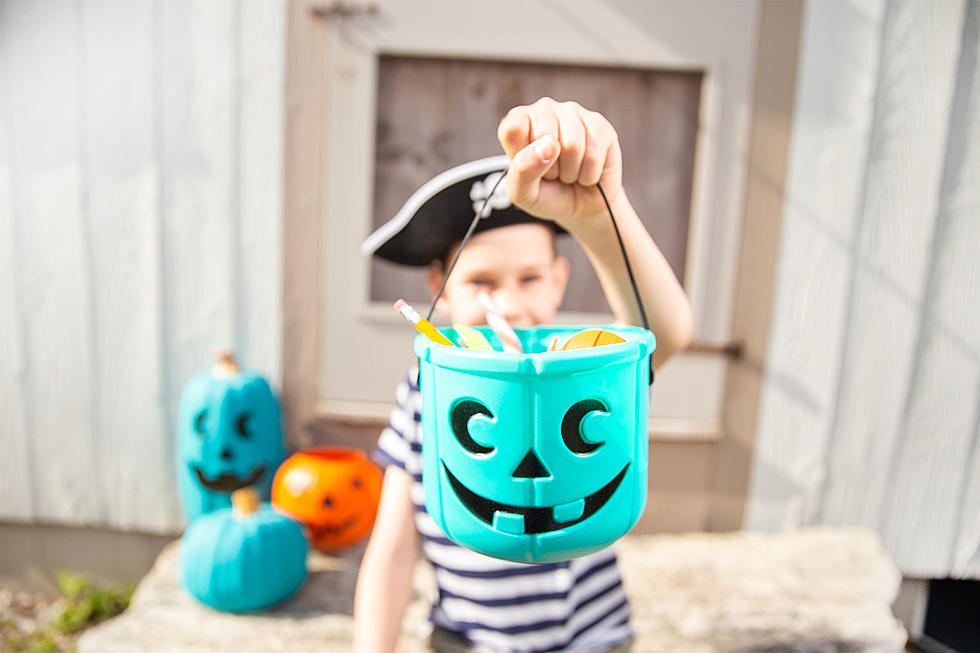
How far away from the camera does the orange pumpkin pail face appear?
84.4 inches

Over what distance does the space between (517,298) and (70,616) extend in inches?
86.9

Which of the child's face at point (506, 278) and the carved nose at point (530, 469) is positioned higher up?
the child's face at point (506, 278)

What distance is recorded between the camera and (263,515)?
1.98m

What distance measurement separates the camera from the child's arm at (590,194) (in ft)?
2.01

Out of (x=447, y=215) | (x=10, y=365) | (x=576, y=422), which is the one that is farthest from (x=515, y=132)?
(x=10, y=365)

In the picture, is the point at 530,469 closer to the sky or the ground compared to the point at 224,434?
closer to the sky

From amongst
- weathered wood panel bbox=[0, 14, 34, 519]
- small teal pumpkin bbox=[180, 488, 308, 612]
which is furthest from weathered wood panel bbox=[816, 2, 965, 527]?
weathered wood panel bbox=[0, 14, 34, 519]

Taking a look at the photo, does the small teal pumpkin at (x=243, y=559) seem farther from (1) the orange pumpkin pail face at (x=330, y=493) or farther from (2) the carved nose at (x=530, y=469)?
(2) the carved nose at (x=530, y=469)

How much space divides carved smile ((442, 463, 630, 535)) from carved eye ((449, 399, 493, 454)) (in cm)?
3

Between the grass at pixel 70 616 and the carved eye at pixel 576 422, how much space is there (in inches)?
87.3

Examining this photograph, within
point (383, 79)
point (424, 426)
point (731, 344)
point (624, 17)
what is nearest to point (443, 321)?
point (383, 79)

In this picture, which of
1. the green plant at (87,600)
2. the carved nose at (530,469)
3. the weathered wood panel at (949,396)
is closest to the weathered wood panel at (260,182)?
the green plant at (87,600)

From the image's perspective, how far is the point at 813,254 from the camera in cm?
217

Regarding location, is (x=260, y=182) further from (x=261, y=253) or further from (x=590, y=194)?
(x=590, y=194)
